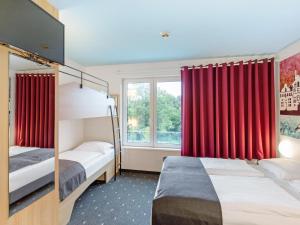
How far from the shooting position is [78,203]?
2.70m

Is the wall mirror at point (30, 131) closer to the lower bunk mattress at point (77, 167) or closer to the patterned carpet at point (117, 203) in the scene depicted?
the lower bunk mattress at point (77, 167)

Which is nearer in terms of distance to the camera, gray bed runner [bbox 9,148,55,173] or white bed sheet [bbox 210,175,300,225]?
gray bed runner [bbox 9,148,55,173]

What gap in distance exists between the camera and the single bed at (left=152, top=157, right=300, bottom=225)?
1.55 m

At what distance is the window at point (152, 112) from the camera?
392 cm

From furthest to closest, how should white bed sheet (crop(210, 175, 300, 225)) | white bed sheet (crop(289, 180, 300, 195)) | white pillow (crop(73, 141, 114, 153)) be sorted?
white pillow (crop(73, 141, 114, 153)), white bed sheet (crop(289, 180, 300, 195)), white bed sheet (crop(210, 175, 300, 225))

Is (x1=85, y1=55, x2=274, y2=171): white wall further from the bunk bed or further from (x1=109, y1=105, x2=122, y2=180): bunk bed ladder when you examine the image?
the bunk bed

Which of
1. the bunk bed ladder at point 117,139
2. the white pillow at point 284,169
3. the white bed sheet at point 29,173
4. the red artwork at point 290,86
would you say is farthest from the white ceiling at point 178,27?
the white pillow at point 284,169

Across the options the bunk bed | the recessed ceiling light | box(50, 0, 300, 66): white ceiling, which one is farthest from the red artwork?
the bunk bed

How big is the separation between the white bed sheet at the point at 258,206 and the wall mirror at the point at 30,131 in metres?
1.61

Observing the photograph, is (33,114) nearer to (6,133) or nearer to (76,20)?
(6,133)

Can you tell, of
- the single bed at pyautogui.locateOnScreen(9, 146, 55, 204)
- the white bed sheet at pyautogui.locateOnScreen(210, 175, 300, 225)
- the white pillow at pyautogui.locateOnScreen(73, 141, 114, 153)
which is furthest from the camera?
the white pillow at pyautogui.locateOnScreen(73, 141, 114, 153)

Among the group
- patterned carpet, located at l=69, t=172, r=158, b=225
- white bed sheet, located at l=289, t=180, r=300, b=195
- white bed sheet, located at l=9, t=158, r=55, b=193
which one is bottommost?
patterned carpet, located at l=69, t=172, r=158, b=225

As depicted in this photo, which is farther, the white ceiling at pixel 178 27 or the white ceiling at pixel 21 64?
the white ceiling at pixel 178 27

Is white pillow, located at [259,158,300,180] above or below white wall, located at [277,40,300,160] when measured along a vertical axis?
below
